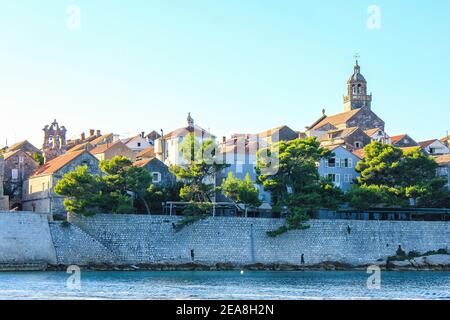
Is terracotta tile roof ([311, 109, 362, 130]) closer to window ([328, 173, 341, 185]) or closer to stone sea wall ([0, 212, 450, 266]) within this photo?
window ([328, 173, 341, 185])

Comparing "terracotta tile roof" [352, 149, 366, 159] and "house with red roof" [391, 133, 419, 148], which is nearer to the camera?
"terracotta tile roof" [352, 149, 366, 159]

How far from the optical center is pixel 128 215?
3894cm

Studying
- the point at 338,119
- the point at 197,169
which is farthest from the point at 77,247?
the point at 338,119

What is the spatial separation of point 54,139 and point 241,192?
69.7 feet

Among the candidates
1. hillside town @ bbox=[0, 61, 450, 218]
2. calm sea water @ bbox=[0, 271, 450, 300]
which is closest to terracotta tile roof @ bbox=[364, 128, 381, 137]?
hillside town @ bbox=[0, 61, 450, 218]

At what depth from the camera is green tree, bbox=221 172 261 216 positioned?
141 feet

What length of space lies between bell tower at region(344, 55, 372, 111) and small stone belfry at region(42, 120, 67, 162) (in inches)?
1106

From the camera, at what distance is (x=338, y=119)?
69500 millimetres

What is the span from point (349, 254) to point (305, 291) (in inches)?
678

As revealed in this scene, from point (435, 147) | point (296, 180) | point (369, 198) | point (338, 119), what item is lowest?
point (369, 198)

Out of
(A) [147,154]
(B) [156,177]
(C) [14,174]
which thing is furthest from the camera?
(A) [147,154]

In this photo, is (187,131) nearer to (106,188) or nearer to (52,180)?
(52,180)

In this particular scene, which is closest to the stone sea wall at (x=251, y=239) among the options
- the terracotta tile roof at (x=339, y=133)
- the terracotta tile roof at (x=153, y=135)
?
the terracotta tile roof at (x=339, y=133)

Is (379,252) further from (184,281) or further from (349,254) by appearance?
(184,281)
